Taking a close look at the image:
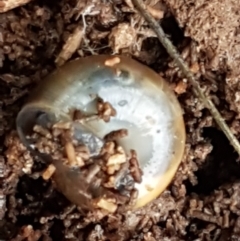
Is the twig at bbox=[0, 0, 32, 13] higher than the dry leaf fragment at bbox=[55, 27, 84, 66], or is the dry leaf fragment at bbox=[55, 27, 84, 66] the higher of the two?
the twig at bbox=[0, 0, 32, 13]

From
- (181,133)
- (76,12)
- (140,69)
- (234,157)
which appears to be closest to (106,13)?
(76,12)

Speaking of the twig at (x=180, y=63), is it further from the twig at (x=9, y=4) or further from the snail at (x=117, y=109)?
the twig at (x=9, y=4)

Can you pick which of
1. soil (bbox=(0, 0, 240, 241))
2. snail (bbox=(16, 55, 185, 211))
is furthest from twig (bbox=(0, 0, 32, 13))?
snail (bbox=(16, 55, 185, 211))

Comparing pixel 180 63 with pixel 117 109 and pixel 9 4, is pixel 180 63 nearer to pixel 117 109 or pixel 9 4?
pixel 117 109

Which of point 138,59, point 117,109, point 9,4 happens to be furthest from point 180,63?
point 9,4

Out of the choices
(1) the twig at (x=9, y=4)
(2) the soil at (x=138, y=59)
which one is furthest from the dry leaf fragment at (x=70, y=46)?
(1) the twig at (x=9, y=4)

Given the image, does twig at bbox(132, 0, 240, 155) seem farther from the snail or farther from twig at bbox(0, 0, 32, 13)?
twig at bbox(0, 0, 32, 13)
